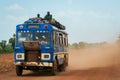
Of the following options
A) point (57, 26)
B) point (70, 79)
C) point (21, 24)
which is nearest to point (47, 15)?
point (57, 26)

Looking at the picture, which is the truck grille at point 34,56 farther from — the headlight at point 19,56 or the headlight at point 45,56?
the headlight at point 19,56

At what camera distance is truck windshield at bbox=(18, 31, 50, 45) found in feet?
87.8

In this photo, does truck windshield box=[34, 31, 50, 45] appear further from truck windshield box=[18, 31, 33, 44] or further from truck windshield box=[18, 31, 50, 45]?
truck windshield box=[18, 31, 33, 44]

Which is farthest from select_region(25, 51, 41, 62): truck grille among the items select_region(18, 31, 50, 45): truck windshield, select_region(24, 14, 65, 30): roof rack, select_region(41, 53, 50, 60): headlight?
select_region(24, 14, 65, 30): roof rack

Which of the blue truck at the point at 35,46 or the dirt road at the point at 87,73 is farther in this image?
the blue truck at the point at 35,46

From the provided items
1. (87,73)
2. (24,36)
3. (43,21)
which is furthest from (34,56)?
(87,73)

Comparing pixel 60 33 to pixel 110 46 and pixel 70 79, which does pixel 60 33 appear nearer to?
pixel 70 79

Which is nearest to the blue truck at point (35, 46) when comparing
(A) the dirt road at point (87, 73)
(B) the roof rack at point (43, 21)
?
(B) the roof rack at point (43, 21)

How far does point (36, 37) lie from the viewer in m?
26.9

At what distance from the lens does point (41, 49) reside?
26.5m

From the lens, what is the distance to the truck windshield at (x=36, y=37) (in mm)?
26752

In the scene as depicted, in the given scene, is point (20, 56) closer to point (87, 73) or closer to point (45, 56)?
point (45, 56)

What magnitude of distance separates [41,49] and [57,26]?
408 cm

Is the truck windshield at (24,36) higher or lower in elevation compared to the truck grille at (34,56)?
higher
